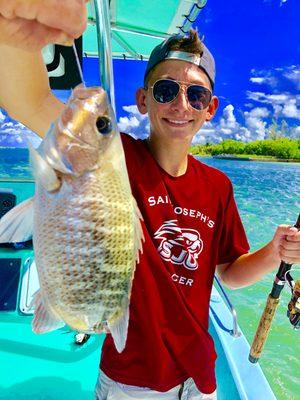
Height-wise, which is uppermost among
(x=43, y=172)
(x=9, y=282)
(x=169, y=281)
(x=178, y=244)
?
(x=43, y=172)

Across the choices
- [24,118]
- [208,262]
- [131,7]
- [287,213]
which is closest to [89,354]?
[208,262]

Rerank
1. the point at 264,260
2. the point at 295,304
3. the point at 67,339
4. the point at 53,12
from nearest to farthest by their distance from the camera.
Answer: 1. the point at 53,12
2. the point at 264,260
3. the point at 295,304
4. the point at 67,339

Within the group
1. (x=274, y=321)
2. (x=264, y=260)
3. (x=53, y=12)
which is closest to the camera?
(x=53, y=12)

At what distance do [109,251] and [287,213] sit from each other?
653 inches

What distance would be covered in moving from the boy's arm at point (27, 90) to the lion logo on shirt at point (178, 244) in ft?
1.87

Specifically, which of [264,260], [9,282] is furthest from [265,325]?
[9,282]

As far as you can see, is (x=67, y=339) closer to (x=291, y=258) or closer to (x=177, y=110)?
(x=291, y=258)

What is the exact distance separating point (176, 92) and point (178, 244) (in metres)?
0.59

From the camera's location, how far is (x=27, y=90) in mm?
1214

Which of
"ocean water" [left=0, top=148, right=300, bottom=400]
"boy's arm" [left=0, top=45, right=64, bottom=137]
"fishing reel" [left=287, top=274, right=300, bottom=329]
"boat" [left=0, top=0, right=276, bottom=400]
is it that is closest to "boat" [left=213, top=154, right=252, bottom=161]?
"ocean water" [left=0, top=148, right=300, bottom=400]

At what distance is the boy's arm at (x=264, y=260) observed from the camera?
60.0 inches

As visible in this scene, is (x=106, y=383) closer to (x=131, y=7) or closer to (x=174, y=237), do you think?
(x=174, y=237)

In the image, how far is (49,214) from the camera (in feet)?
2.78

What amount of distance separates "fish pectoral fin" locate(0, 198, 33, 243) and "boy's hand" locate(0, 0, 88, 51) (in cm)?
34
